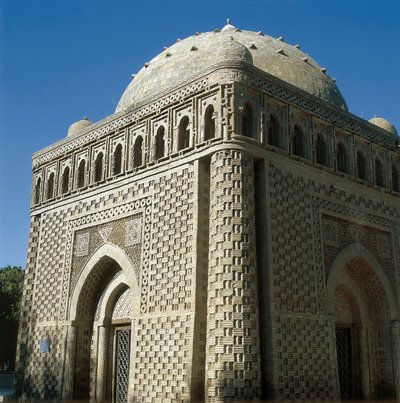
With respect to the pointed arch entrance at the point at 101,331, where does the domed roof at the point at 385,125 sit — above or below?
above

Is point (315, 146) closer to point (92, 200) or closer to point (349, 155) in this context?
point (349, 155)

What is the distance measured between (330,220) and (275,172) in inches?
87.9

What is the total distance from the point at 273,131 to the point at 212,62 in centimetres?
344

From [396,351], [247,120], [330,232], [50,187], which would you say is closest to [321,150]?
[330,232]

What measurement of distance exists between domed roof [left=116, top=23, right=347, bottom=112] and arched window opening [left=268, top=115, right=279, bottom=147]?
279cm

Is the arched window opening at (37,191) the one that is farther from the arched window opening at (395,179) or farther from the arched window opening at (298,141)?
the arched window opening at (395,179)

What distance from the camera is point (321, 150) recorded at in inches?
571

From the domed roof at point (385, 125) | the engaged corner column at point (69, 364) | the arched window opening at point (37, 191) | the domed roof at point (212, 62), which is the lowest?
the engaged corner column at point (69, 364)

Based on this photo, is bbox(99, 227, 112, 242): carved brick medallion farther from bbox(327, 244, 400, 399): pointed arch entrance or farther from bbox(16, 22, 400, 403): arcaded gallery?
bbox(327, 244, 400, 399): pointed arch entrance

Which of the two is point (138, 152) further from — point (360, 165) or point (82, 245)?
point (360, 165)

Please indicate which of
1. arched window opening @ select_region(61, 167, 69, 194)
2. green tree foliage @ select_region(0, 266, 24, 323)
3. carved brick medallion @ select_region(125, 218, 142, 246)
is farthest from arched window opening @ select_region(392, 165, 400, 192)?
green tree foliage @ select_region(0, 266, 24, 323)

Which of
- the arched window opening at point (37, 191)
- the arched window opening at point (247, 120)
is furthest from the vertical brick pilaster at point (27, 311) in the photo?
the arched window opening at point (247, 120)

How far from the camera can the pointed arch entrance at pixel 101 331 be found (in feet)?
46.5

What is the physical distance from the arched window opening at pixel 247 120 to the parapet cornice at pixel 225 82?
493 mm
